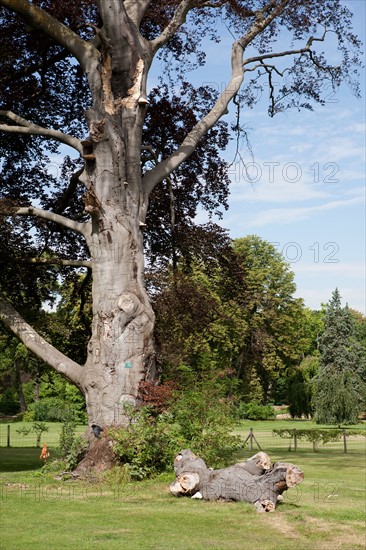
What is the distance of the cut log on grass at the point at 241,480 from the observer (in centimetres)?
1069

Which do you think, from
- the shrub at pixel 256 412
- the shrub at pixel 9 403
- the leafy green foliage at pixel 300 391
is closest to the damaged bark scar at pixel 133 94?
the leafy green foliage at pixel 300 391

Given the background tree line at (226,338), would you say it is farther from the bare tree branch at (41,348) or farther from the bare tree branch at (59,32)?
the bare tree branch at (59,32)

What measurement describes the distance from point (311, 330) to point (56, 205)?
197ft

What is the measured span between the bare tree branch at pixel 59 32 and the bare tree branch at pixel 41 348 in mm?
5640

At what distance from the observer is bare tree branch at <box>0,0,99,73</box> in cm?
1614

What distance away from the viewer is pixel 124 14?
52.0 ft

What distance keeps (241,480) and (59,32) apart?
34.5 ft

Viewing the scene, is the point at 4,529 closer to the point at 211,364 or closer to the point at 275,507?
the point at 275,507

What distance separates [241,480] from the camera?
434 inches

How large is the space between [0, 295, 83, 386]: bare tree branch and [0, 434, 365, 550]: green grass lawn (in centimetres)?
238

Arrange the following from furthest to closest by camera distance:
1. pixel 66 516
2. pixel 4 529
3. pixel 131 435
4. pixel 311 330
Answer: pixel 311 330
pixel 131 435
pixel 66 516
pixel 4 529

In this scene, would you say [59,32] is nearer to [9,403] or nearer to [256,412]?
[256,412]

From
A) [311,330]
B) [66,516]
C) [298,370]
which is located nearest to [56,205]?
[66,516]

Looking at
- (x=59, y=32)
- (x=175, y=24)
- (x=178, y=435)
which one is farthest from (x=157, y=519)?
(x=175, y=24)
